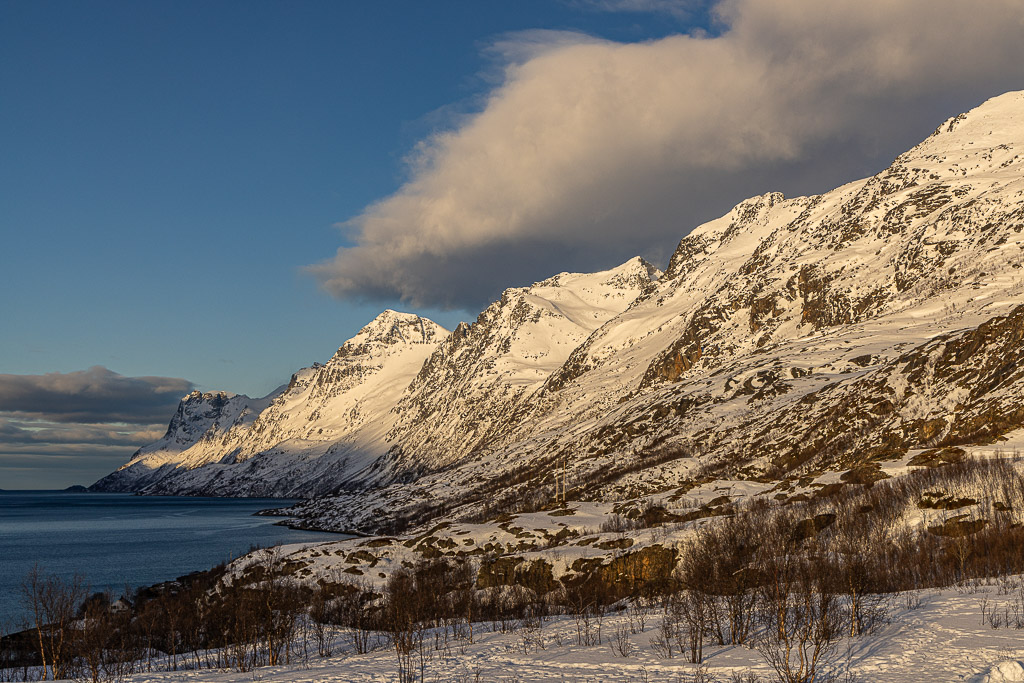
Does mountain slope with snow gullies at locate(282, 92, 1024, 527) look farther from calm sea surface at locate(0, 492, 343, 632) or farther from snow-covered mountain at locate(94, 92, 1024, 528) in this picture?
calm sea surface at locate(0, 492, 343, 632)

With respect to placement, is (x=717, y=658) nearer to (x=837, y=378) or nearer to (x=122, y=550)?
(x=837, y=378)

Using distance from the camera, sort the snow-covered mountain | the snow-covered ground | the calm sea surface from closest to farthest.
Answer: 1. the snow-covered ground
2. the snow-covered mountain
3. the calm sea surface

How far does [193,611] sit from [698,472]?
215 feet

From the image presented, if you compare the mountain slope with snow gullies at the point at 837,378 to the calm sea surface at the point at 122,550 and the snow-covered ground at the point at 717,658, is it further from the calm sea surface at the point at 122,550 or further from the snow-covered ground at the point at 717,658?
the snow-covered ground at the point at 717,658

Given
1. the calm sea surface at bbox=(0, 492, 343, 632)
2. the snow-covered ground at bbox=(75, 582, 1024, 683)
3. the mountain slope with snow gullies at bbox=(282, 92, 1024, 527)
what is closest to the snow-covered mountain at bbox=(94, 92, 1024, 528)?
the mountain slope with snow gullies at bbox=(282, 92, 1024, 527)

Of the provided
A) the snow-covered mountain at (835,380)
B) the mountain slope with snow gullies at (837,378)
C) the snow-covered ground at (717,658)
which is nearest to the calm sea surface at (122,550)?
the mountain slope with snow gullies at (837,378)

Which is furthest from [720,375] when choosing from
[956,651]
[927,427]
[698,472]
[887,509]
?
[956,651]

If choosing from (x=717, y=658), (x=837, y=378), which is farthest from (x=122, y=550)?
(x=717, y=658)

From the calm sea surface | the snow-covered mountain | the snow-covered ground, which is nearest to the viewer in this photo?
the snow-covered ground

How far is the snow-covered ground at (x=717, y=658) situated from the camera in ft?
62.5

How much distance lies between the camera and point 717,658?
22.4 metres

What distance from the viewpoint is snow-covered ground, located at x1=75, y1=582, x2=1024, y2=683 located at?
62.5 ft

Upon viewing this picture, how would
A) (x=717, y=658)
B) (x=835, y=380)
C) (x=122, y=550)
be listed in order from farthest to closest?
(x=122, y=550) < (x=835, y=380) < (x=717, y=658)

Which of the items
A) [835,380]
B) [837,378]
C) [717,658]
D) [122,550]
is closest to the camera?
[717,658]
